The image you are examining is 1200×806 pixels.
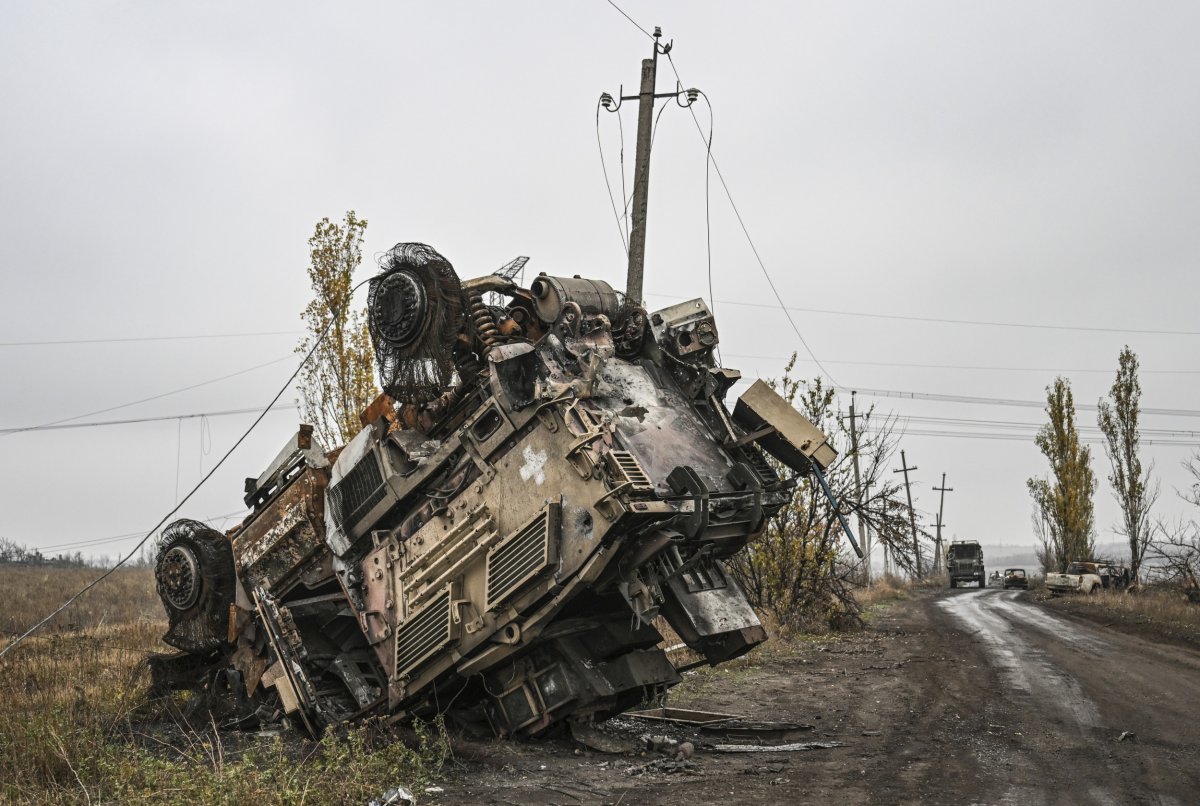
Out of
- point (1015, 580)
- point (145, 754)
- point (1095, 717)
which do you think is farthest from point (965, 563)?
point (145, 754)

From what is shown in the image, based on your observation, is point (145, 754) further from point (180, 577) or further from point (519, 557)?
point (519, 557)

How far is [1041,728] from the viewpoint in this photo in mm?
10094

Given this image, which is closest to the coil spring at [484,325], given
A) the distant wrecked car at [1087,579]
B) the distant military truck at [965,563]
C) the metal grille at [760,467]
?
the metal grille at [760,467]

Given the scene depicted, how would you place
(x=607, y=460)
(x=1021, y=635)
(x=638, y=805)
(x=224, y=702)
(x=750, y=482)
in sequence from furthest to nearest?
(x=1021, y=635), (x=224, y=702), (x=750, y=482), (x=607, y=460), (x=638, y=805)

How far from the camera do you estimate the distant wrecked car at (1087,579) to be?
35.2 meters

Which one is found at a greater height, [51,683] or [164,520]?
[164,520]

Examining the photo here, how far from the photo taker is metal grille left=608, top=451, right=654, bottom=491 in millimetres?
8031

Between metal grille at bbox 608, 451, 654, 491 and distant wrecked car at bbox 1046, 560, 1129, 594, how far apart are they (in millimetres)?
31403

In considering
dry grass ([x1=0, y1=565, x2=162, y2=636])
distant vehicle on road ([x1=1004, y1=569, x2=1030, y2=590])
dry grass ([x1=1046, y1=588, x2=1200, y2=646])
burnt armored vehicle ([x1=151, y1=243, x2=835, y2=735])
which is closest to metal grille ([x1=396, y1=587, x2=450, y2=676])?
burnt armored vehicle ([x1=151, y1=243, x2=835, y2=735])

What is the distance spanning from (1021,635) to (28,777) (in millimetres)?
18334

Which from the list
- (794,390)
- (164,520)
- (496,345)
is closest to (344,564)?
(164,520)

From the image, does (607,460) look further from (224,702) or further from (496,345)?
(224,702)

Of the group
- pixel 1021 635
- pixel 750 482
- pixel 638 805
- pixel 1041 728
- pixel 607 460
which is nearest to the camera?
pixel 638 805

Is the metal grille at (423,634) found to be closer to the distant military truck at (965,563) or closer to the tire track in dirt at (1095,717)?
the tire track in dirt at (1095,717)
